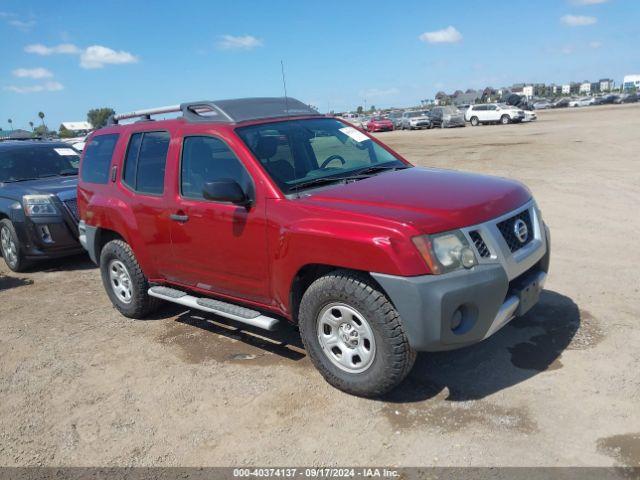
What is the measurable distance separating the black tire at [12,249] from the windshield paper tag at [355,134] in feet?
17.3

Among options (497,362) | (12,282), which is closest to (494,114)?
(12,282)

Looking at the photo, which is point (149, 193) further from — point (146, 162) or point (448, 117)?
point (448, 117)

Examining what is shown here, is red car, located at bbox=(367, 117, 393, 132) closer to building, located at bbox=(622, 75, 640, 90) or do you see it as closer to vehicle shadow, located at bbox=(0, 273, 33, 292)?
vehicle shadow, located at bbox=(0, 273, 33, 292)

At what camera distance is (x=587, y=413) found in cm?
331

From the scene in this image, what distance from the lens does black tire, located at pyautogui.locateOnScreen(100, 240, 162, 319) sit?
5324 millimetres

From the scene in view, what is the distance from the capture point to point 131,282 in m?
5.40

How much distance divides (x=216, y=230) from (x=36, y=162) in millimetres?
5886

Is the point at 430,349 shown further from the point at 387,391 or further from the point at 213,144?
the point at 213,144

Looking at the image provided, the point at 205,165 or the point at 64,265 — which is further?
the point at 64,265

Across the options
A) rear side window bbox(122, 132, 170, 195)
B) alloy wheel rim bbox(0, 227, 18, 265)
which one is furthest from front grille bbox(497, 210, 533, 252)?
alloy wheel rim bbox(0, 227, 18, 265)

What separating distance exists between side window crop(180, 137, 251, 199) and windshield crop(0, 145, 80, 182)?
5.11 metres

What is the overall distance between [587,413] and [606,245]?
4.05 m

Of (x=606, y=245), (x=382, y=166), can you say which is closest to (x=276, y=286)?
(x=382, y=166)

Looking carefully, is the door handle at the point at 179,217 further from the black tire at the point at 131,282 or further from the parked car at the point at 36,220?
the parked car at the point at 36,220
